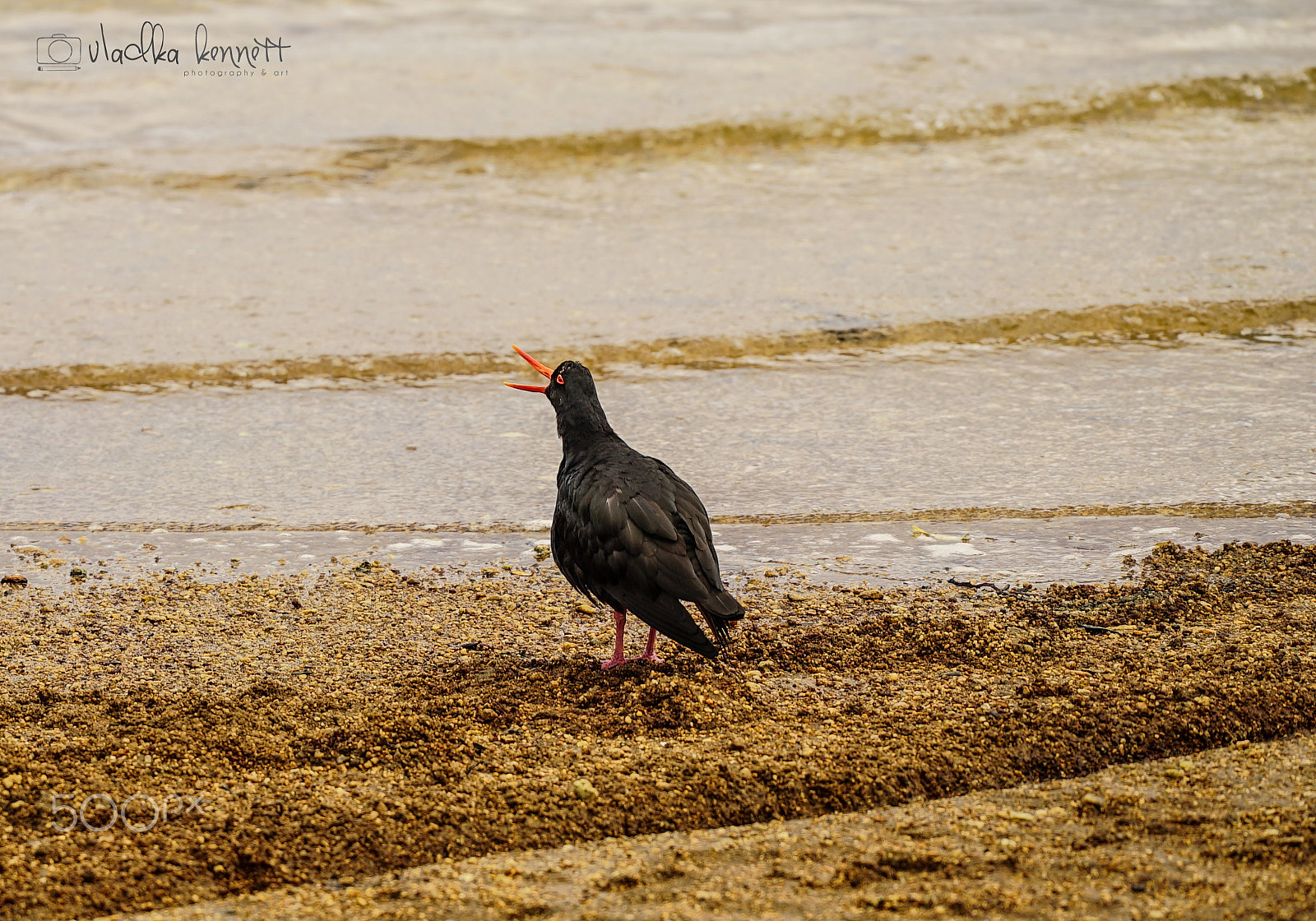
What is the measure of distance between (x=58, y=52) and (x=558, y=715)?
11590mm

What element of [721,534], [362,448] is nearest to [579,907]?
[721,534]

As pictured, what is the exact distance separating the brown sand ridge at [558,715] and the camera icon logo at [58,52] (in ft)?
32.5

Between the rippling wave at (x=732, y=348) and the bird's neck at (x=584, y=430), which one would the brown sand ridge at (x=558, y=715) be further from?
the rippling wave at (x=732, y=348)

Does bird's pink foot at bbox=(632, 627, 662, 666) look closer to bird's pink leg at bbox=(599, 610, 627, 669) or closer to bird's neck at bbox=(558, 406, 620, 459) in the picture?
bird's pink leg at bbox=(599, 610, 627, 669)

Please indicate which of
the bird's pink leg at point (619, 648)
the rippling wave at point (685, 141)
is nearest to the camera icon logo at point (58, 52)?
the rippling wave at point (685, 141)

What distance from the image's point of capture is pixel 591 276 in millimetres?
6969

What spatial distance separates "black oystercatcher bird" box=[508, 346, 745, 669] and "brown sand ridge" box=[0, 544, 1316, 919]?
17 cm

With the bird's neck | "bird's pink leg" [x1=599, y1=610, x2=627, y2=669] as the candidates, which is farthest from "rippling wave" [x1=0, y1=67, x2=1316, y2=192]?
"bird's pink leg" [x1=599, y1=610, x2=627, y2=669]

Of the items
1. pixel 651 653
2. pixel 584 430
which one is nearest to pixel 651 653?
pixel 651 653

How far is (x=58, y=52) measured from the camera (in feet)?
40.7

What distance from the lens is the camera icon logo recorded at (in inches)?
473

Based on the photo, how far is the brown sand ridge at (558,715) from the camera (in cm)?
245

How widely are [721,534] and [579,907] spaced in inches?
73.0

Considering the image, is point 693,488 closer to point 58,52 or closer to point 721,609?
point 721,609
